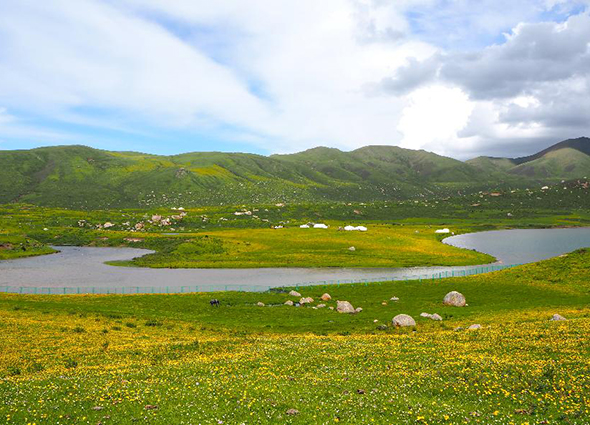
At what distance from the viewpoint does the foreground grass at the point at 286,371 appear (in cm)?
2292

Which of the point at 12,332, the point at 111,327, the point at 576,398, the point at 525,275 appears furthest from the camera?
the point at 525,275

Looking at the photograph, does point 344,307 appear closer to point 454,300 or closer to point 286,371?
point 454,300

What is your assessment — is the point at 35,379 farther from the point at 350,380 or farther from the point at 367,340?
the point at 367,340

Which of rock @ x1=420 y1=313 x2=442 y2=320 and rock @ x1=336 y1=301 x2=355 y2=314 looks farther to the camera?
rock @ x1=336 y1=301 x2=355 y2=314

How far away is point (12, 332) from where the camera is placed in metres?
51.8

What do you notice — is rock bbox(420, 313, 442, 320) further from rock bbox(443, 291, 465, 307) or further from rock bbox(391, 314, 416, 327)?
rock bbox(443, 291, 465, 307)

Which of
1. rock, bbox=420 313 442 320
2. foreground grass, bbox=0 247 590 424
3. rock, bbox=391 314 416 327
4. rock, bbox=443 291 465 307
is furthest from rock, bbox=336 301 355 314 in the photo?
rock, bbox=443 291 465 307

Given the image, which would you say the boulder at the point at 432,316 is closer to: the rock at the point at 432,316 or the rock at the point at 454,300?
the rock at the point at 432,316

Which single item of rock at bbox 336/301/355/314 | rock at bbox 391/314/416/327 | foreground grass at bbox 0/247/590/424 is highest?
foreground grass at bbox 0/247/590/424

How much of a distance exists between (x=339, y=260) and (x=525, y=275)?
227 feet

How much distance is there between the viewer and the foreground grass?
2292 centimetres

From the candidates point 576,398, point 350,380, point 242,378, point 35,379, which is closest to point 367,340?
point 350,380

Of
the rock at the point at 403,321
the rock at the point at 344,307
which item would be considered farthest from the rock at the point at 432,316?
the rock at the point at 344,307

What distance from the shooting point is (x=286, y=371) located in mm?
33062
